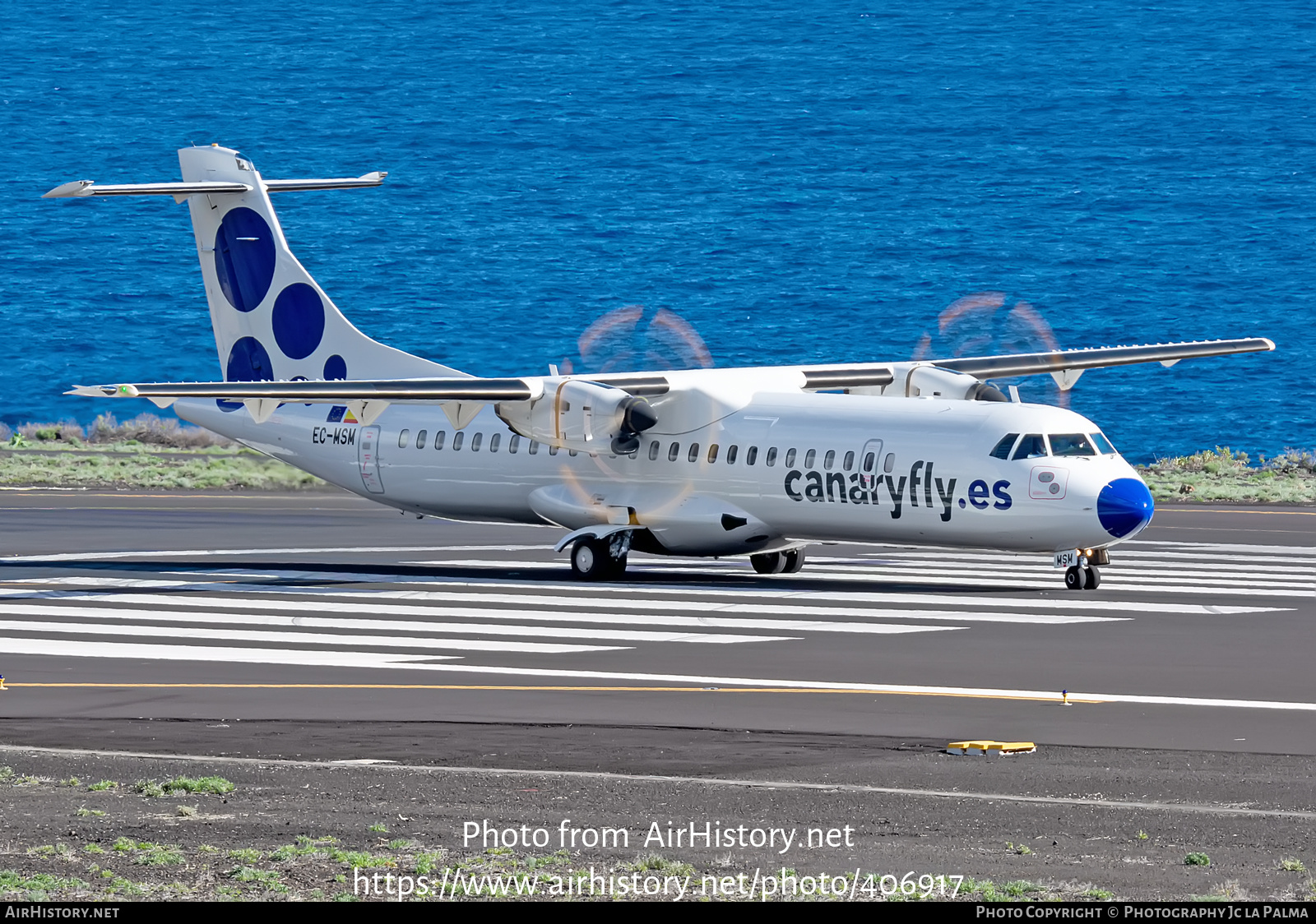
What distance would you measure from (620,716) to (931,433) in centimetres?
1113

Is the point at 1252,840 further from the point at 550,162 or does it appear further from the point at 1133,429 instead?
the point at 550,162

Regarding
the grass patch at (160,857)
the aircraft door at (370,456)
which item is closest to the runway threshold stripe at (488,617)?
the aircraft door at (370,456)

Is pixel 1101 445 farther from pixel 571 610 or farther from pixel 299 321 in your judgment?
pixel 299 321

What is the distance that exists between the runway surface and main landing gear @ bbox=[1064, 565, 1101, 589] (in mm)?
209

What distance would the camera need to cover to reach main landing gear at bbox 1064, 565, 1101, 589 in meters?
25.1

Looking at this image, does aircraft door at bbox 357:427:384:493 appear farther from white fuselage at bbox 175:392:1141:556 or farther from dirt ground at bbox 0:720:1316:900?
dirt ground at bbox 0:720:1316:900

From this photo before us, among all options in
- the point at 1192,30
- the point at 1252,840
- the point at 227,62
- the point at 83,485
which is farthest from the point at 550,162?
the point at 1252,840

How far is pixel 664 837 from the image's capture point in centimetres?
1027

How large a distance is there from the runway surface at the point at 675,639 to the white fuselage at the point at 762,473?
893 mm

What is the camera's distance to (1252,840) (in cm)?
1016

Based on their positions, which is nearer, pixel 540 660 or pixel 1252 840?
pixel 1252 840

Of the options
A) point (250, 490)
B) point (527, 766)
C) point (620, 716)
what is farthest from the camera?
point (250, 490)

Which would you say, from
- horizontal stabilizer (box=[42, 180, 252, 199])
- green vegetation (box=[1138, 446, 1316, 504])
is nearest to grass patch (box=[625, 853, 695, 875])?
horizontal stabilizer (box=[42, 180, 252, 199])

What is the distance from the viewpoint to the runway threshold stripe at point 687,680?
15883 millimetres
